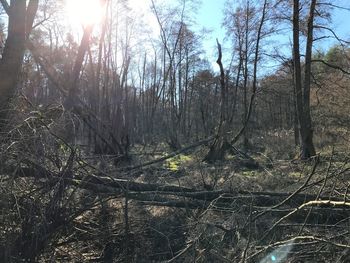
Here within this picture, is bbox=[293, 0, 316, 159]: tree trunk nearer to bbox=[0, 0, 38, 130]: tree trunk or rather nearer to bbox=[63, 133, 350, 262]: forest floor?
bbox=[63, 133, 350, 262]: forest floor

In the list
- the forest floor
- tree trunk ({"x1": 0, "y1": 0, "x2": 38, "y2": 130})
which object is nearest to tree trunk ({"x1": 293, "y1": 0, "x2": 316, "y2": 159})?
the forest floor

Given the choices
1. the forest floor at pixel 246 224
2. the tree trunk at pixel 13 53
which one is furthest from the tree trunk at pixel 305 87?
the tree trunk at pixel 13 53

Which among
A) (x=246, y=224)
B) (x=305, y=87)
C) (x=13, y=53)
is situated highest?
(x=305, y=87)

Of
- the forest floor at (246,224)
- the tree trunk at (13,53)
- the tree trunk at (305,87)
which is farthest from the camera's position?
the tree trunk at (305,87)

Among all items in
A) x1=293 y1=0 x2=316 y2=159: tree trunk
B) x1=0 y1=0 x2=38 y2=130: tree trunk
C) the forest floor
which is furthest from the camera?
x1=293 y1=0 x2=316 y2=159: tree trunk

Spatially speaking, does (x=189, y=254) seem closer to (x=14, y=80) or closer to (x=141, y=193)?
(x=141, y=193)

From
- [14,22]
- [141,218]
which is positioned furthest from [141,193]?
[14,22]

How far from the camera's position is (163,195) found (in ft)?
21.9

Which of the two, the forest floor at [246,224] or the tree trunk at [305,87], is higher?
the tree trunk at [305,87]

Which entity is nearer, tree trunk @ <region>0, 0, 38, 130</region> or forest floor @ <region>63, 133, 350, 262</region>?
forest floor @ <region>63, 133, 350, 262</region>

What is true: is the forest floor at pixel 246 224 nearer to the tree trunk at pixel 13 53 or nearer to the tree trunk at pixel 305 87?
the tree trunk at pixel 13 53

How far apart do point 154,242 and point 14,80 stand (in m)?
3.40

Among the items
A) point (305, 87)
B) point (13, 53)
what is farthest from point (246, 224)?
point (305, 87)

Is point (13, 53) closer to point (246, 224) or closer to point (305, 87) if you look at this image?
point (246, 224)
